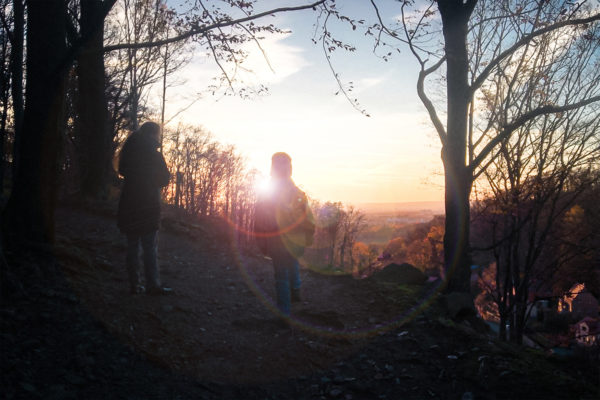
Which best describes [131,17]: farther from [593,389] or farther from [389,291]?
[593,389]

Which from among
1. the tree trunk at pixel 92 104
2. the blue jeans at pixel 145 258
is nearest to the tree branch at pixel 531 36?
the blue jeans at pixel 145 258

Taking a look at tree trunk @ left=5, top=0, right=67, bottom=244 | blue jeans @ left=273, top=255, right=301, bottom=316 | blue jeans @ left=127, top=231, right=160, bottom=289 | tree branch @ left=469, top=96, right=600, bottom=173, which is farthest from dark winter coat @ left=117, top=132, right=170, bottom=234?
Result: tree branch @ left=469, top=96, right=600, bottom=173

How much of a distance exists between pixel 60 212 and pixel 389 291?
7658mm

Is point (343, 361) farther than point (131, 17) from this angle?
No

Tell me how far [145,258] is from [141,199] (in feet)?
2.50

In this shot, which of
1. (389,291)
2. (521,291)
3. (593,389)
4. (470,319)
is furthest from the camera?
(521,291)

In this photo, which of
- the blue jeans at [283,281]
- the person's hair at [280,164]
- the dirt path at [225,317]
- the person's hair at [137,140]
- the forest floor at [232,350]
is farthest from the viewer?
the person's hair at [137,140]

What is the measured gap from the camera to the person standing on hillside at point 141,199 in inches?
180

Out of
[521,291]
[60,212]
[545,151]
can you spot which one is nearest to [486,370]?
[60,212]

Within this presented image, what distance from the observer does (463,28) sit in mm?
6492

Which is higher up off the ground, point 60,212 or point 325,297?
point 60,212

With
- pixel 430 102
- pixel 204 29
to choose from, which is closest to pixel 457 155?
pixel 430 102

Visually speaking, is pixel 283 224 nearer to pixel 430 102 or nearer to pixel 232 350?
pixel 232 350

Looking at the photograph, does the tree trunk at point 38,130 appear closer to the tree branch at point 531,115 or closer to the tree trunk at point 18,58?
the tree trunk at point 18,58
